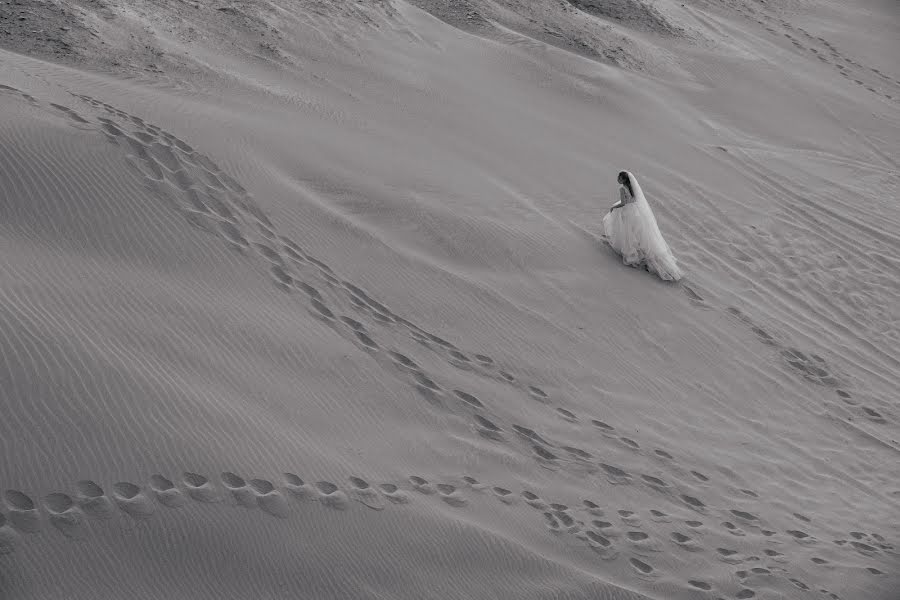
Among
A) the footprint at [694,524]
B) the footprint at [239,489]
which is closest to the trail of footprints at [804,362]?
the footprint at [694,524]

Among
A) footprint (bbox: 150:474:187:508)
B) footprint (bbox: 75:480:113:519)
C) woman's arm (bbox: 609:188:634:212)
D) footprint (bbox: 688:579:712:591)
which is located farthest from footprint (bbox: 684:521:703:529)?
woman's arm (bbox: 609:188:634:212)

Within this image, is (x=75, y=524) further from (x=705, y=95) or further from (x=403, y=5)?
(x=705, y=95)

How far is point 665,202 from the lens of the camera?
846 cm

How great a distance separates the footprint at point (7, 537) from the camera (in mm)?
3465

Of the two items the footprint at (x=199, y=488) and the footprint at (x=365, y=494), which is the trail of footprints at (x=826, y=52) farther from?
the footprint at (x=199, y=488)

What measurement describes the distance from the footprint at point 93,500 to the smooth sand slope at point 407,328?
2cm

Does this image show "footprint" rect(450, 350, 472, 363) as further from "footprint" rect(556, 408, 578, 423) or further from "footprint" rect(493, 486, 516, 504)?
"footprint" rect(493, 486, 516, 504)

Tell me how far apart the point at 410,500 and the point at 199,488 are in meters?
0.95

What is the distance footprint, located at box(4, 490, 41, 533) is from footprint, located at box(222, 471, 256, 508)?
731mm

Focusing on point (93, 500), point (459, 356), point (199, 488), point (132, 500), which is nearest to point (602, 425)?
point (459, 356)

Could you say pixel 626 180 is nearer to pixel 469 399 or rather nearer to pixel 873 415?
pixel 873 415

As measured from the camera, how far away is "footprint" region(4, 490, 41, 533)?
355 centimetres

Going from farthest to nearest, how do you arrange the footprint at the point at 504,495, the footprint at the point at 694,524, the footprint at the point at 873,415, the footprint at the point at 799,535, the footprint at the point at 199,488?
1. the footprint at the point at 873,415
2. the footprint at the point at 799,535
3. the footprint at the point at 694,524
4. the footprint at the point at 504,495
5. the footprint at the point at 199,488

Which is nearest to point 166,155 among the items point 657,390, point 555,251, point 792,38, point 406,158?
point 406,158
